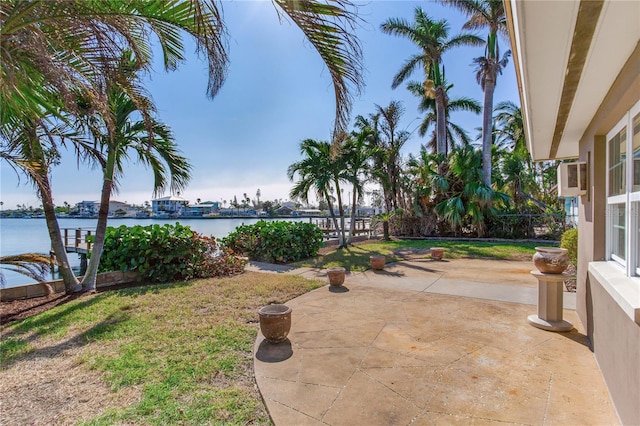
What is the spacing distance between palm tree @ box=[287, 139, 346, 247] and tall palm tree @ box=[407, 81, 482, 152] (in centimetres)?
1031

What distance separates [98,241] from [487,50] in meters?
18.3

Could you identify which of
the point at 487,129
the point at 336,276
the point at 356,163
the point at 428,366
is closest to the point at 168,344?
the point at 428,366

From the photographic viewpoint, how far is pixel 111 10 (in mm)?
2633

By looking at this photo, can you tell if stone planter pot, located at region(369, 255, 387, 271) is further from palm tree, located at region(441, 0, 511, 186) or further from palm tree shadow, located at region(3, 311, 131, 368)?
palm tree, located at region(441, 0, 511, 186)

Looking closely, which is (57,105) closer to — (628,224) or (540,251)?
(628,224)

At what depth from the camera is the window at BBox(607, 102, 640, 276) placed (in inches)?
88.6

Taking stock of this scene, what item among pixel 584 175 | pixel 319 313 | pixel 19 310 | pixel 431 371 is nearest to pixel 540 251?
pixel 584 175

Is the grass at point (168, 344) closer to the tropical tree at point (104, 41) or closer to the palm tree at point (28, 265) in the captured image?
the palm tree at point (28, 265)

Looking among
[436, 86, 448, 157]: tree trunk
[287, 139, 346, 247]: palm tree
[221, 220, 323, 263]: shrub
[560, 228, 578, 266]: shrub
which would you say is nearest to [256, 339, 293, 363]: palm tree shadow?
[221, 220, 323, 263]: shrub

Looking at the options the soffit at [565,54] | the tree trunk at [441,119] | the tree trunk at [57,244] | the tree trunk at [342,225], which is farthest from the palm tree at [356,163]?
the soffit at [565,54]

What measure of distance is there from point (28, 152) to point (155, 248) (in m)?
2.87

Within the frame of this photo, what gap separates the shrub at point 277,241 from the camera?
974 cm

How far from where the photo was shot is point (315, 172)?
11.6m

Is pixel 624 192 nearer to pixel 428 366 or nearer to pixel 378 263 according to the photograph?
pixel 428 366
